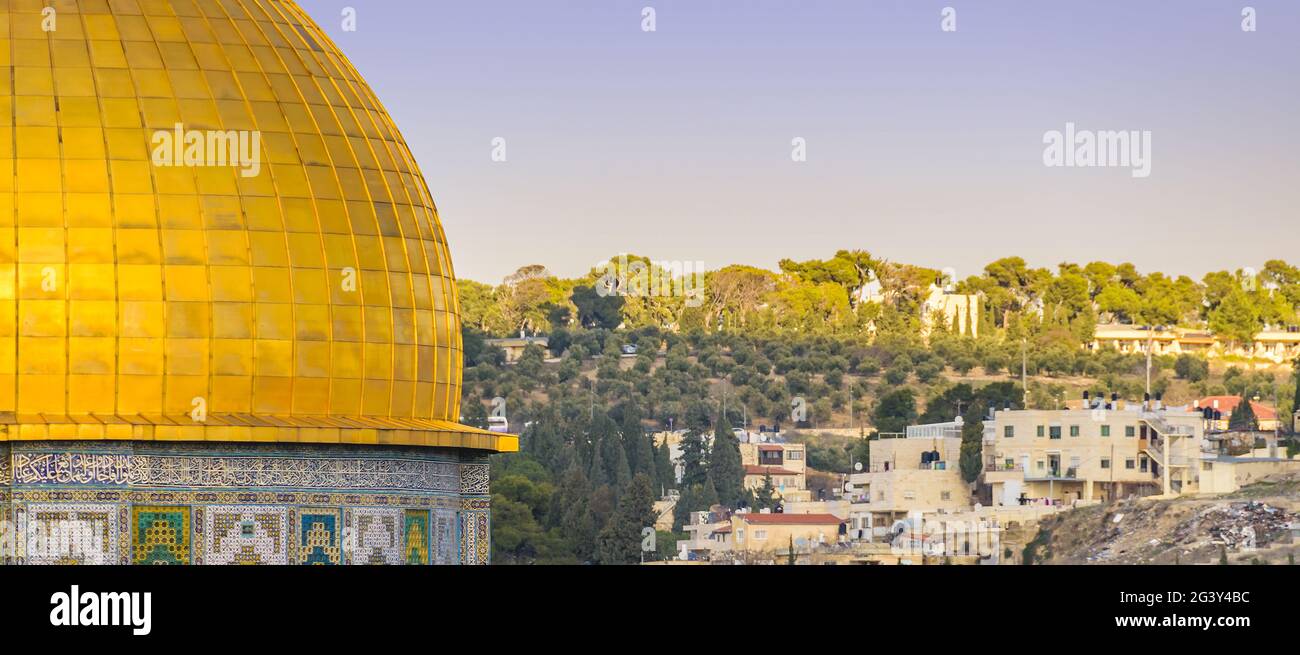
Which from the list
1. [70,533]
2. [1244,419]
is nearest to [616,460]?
[1244,419]

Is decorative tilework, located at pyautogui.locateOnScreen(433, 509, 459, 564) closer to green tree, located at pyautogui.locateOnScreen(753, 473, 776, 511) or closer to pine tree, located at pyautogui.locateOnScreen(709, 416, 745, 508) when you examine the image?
green tree, located at pyautogui.locateOnScreen(753, 473, 776, 511)

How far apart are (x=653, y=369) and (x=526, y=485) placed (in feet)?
110

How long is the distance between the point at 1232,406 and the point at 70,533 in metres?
97.2

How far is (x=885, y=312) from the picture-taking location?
128m

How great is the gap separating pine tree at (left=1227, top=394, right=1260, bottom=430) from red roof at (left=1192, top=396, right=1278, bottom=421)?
1521 millimetres

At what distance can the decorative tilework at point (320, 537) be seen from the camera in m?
28.0

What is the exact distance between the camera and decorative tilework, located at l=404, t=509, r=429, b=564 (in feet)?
94.7

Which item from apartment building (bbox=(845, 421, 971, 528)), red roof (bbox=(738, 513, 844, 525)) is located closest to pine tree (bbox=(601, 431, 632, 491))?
red roof (bbox=(738, 513, 844, 525))

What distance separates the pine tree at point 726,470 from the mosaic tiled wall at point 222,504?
76.8 metres

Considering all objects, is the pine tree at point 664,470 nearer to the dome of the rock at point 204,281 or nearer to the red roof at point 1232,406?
the red roof at point 1232,406

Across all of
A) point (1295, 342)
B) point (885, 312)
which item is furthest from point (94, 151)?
point (1295, 342)

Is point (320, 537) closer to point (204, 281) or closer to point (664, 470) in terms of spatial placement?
point (204, 281)

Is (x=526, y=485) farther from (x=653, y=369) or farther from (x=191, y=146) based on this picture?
(x=191, y=146)

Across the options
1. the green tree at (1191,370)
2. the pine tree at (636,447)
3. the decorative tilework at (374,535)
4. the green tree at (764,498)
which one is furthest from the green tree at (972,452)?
the decorative tilework at (374,535)
